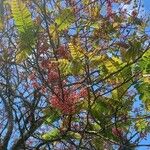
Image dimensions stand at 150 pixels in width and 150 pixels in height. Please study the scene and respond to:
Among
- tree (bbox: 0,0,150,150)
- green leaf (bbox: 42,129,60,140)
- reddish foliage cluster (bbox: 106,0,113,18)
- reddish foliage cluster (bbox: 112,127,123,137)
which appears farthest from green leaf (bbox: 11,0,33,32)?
reddish foliage cluster (bbox: 106,0,113,18)

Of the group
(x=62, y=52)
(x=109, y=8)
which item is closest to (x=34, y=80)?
(x=62, y=52)

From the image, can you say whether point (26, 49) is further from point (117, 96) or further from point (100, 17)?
point (100, 17)

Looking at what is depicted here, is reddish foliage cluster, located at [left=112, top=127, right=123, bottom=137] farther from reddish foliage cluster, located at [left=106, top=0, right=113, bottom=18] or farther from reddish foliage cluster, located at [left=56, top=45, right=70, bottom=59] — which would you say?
reddish foliage cluster, located at [left=106, top=0, right=113, bottom=18]

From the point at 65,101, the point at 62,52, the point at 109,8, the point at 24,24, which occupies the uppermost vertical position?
the point at 109,8

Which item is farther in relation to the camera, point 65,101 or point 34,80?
point 34,80

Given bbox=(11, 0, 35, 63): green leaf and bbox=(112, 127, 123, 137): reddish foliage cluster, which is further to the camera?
bbox=(112, 127, 123, 137): reddish foliage cluster

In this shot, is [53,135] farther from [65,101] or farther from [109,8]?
[109,8]

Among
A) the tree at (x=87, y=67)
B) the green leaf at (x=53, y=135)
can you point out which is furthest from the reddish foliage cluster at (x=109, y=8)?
the green leaf at (x=53, y=135)

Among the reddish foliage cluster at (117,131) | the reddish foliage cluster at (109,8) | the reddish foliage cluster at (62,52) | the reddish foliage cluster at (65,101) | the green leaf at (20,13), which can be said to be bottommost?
the reddish foliage cluster at (65,101)

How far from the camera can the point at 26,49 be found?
521 centimetres

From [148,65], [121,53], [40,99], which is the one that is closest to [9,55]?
[40,99]

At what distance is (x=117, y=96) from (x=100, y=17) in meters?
2.16

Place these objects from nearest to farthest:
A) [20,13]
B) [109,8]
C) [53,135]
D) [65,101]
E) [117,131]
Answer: [20,13] → [65,101] → [117,131] → [53,135] → [109,8]

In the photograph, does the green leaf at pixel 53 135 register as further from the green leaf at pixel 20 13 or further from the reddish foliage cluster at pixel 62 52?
the green leaf at pixel 20 13
